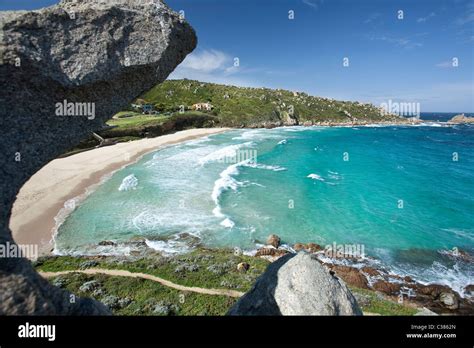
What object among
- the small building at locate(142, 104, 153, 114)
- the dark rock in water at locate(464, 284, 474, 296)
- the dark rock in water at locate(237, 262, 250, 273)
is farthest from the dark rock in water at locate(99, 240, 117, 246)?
the small building at locate(142, 104, 153, 114)

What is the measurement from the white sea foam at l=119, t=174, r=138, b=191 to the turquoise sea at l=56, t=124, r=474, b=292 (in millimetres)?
120

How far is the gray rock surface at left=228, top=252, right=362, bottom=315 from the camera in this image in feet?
20.4

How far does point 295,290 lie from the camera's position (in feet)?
21.2

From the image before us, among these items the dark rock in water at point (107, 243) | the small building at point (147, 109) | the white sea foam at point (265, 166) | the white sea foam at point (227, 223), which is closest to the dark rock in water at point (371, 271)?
→ the white sea foam at point (227, 223)

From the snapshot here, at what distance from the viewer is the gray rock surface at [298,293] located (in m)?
6.22

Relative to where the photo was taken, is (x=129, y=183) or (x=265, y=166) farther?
(x=265, y=166)

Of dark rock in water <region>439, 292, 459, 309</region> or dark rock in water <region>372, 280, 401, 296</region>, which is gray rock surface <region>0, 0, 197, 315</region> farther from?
dark rock in water <region>439, 292, 459, 309</region>

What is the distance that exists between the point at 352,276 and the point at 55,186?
3173 centimetres

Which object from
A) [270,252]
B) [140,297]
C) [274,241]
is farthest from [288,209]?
[140,297]

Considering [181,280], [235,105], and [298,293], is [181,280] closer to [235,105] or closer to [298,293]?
[298,293]

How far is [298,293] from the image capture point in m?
6.38
